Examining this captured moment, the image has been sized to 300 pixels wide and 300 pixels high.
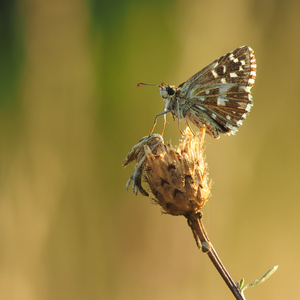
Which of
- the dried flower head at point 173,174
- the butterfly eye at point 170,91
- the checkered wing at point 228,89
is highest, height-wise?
the butterfly eye at point 170,91

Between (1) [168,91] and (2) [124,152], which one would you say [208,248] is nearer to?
(1) [168,91]

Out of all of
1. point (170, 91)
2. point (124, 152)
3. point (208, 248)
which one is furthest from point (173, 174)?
point (124, 152)

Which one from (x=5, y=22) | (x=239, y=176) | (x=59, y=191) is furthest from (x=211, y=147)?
(x=5, y=22)

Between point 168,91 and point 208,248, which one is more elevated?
point 168,91

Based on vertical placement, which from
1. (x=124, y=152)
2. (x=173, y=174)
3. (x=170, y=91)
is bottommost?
(x=173, y=174)

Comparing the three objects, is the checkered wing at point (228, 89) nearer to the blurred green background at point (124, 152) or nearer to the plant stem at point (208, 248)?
the plant stem at point (208, 248)

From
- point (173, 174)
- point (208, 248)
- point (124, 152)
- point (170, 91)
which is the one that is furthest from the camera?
point (124, 152)

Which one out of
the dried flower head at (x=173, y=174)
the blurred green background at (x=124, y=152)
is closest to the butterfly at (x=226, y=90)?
the dried flower head at (x=173, y=174)
